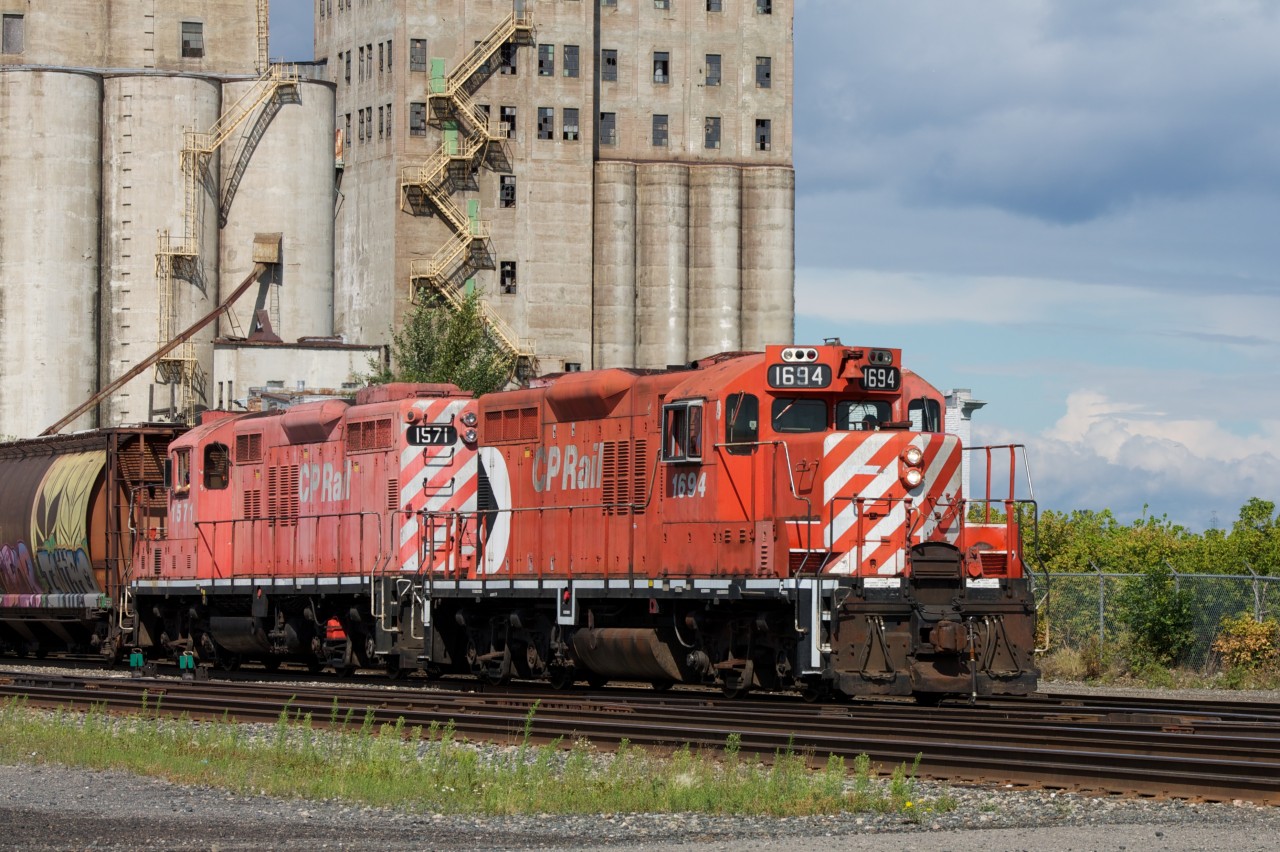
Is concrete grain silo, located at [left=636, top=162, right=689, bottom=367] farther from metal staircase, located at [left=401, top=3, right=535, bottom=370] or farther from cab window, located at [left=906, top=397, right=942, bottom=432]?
cab window, located at [left=906, top=397, right=942, bottom=432]

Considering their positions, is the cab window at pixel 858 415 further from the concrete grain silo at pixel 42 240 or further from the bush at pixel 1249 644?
the concrete grain silo at pixel 42 240

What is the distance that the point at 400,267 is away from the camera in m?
76.9

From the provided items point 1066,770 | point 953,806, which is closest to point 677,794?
point 953,806

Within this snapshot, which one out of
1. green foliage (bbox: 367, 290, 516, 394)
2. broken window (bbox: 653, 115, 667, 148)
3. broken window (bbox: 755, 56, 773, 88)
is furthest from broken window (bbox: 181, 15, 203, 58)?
broken window (bbox: 755, 56, 773, 88)

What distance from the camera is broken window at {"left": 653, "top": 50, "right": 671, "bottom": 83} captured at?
83.8 m

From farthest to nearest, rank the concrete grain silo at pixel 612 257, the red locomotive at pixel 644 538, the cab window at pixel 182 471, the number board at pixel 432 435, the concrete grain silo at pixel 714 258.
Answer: the concrete grain silo at pixel 714 258 < the concrete grain silo at pixel 612 257 < the cab window at pixel 182 471 < the number board at pixel 432 435 < the red locomotive at pixel 644 538

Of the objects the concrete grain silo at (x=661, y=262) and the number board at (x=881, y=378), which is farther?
the concrete grain silo at (x=661, y=262)

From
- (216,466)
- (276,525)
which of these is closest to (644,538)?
(276,525)

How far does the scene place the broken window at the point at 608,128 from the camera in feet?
274

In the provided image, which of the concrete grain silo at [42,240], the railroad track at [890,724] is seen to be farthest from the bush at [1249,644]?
the concrete grain silo at [42,240]

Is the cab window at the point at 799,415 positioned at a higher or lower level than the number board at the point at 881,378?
lower

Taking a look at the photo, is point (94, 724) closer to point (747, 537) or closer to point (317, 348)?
point (747, 537)

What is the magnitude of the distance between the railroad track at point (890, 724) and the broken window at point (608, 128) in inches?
2487

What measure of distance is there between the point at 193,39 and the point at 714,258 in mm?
24691
